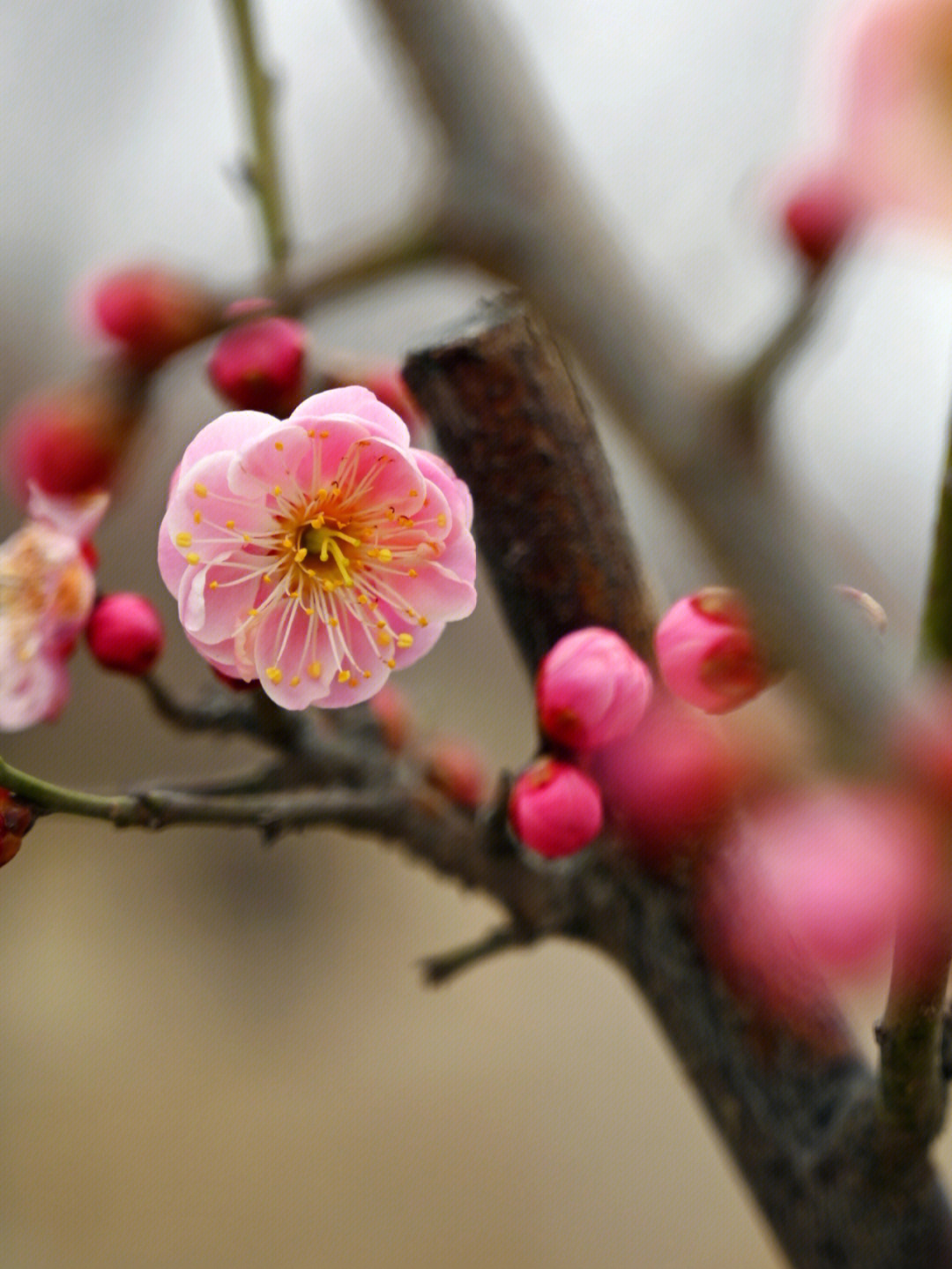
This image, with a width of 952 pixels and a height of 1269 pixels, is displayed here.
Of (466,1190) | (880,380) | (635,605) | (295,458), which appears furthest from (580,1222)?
(295,458)

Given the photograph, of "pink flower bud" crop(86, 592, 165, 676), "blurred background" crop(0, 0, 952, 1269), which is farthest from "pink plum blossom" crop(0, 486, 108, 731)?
"blurred background" crop(0, 0, 952, 1269)

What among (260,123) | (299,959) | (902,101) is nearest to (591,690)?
(902,101)

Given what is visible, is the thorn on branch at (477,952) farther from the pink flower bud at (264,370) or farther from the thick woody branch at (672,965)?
the pink flower bud at (264,370)

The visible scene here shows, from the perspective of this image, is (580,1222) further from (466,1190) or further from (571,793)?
(571,793)

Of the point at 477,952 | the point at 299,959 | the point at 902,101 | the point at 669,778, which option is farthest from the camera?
the point at 299,959

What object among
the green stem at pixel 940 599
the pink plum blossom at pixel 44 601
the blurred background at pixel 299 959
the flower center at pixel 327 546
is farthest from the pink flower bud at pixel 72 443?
the blurred background at pixel 299 959

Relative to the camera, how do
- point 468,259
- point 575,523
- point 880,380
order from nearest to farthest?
point 575,523 < point 468,259 < point 880,380

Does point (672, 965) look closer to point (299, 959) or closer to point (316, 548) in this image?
point (316, 548)
